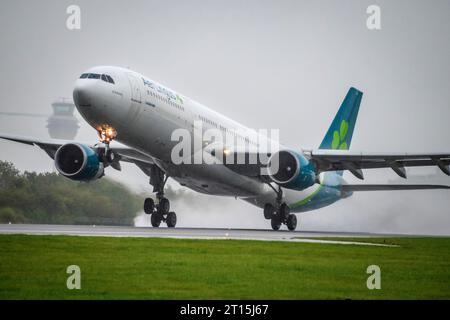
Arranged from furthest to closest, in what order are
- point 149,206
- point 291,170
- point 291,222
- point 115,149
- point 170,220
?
point 291,222
point 170,220
point 149,206
point 115,149
point 291,170

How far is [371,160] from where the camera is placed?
41.6 m

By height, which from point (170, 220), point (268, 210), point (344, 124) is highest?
point (344, 124)

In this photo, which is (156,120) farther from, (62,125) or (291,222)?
(62,125)

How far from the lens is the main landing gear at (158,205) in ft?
136

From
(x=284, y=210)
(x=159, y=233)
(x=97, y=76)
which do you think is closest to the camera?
(x=159, y=233)

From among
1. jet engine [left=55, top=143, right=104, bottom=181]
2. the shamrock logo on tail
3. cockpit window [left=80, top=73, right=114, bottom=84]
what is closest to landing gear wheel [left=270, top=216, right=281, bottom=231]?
the shamrock logo on tail

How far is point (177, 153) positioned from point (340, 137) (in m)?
14.2

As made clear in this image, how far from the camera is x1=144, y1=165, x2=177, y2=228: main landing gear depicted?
1638 inches

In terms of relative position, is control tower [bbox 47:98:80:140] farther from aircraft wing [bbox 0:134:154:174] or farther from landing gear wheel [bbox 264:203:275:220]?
landing gear wheel [bbox 264:203:275:220]

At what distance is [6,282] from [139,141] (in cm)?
2012

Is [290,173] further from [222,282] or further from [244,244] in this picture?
[222,282]

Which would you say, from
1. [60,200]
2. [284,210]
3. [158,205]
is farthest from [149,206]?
[284,210]

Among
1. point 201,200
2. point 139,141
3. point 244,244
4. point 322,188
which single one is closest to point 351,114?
point 322,188

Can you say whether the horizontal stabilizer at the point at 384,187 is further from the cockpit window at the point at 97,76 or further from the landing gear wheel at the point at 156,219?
the cockpit window at the point at 97,76
